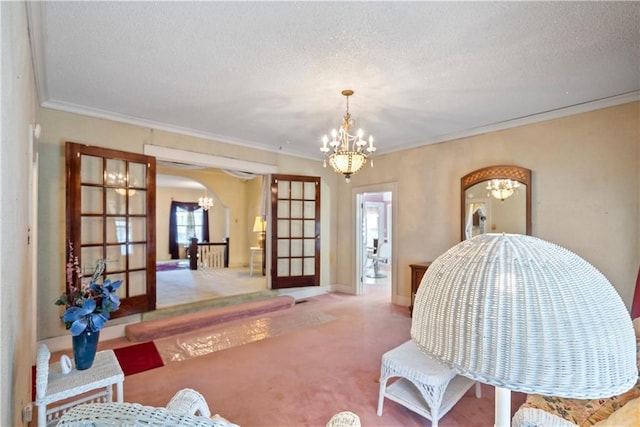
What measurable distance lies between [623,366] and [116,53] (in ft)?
10.1

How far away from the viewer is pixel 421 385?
76.2 inches

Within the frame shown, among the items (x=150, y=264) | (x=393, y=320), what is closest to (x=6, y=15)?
(x=150, y=264)

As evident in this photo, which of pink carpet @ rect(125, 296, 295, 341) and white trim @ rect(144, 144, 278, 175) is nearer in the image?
pink carpet @ rect(125, 296, 295, 341)

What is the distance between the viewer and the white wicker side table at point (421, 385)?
189cm

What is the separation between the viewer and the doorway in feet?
16.6

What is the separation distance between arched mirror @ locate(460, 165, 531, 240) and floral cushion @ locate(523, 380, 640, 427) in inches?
95.0

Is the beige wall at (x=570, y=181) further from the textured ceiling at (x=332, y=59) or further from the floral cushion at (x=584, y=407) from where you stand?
the floral cushion at (x=584, y=407)

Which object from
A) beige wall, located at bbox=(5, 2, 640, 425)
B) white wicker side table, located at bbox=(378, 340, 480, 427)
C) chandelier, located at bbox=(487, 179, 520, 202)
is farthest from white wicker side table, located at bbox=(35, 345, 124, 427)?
chandelier, located at bbox=(487, 179, 520, 202)

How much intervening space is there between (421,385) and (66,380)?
6.81 ft

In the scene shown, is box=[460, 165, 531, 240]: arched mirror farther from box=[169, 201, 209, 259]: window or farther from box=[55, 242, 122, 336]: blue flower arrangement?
box=[169, 201, 209, 259]: window

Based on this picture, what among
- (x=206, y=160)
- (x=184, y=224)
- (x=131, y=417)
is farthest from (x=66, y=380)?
(x=184, y=224)

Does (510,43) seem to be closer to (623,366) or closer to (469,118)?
(469,118)

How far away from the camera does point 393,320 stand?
413 centimetres

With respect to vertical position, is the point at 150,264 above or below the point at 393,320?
above
